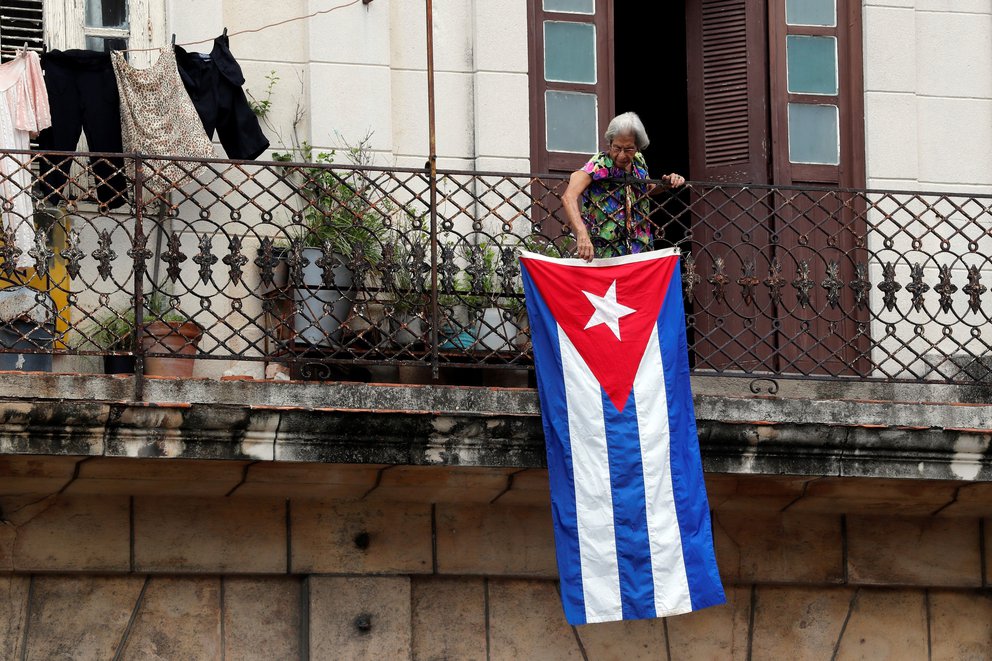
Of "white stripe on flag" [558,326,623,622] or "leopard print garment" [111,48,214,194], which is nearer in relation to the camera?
"white stripe on flag" [558,326,623,622]

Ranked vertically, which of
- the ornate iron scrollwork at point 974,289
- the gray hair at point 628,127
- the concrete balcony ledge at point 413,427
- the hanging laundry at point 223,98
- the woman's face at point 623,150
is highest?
the hanging laundry at point 223,98

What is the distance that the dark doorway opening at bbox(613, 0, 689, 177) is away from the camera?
14.2 metres

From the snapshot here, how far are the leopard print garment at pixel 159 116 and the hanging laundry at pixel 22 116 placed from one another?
442 millimetres

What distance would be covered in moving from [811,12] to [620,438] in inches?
146

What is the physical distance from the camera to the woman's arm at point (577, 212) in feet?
34.3

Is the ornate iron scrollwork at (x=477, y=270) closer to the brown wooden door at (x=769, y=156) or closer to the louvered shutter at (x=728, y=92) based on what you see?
the brown wooden door at (x=769, y=156)

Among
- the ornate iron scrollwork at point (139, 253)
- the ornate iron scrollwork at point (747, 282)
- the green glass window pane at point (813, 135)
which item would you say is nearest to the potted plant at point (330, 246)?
the ornate iron scrollwork at point (139, 253)

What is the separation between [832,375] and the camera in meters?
11.0

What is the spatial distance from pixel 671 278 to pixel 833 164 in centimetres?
227

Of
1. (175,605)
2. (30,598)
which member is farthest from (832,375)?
(30,598)

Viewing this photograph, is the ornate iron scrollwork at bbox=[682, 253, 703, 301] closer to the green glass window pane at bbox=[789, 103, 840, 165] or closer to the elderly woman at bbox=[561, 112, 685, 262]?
the elderly woman at bbox=[561, 112, 685, 262]

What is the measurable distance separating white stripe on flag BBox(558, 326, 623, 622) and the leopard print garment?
8.73ft

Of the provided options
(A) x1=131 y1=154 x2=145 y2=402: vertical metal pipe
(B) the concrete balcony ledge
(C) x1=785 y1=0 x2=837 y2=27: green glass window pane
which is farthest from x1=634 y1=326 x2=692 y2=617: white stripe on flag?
(C) x1=785 y1=0 x2=837 y2=27: green glass window pane

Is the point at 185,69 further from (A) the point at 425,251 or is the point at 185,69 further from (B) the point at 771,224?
(B) the point at 771,224
